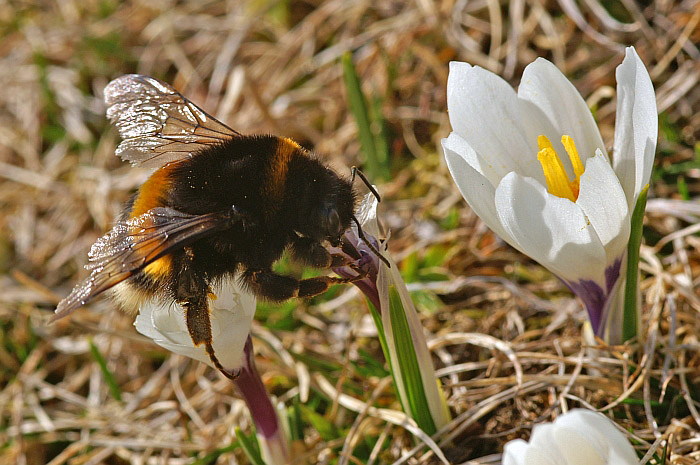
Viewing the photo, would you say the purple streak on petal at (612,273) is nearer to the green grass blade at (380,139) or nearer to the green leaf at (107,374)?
the green grass blade at (380,139)

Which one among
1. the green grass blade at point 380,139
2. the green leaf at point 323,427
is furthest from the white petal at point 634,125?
the green grass blade at point 380,139

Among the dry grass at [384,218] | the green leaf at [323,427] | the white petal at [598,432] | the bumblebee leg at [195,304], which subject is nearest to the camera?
the white petal at [598,432]

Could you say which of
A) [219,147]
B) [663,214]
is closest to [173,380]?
[219,147]

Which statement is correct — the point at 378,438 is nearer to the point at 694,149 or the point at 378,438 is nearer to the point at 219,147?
the point at 219,147

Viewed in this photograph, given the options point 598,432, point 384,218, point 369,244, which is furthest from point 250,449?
point 384,218

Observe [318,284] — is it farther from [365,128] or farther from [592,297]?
[365,128]

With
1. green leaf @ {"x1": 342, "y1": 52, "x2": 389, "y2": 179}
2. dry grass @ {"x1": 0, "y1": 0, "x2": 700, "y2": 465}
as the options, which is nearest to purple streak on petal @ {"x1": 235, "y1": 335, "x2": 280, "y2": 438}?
dry grass @ {"x1": 0, "y1": 0, "x2": 700, "y2": 465}

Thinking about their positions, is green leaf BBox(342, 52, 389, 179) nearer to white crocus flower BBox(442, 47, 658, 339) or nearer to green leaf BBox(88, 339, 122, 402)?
white crocus flower BBox(442, 47, 658, 339)
